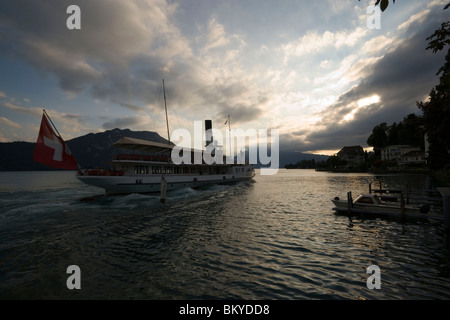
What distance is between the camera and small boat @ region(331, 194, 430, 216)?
15625mm

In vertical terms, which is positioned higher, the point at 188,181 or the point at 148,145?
the point at 148,145

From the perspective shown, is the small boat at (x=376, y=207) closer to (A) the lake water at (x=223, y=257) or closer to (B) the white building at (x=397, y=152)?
(A) the lake water at (x=223, y=257)

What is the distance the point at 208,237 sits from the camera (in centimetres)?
1252

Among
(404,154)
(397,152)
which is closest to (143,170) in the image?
(404,154)

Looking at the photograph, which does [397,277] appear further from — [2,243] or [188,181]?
[188,181]

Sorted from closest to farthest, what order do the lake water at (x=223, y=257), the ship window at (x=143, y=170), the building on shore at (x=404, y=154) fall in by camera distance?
the lake water at (x=223, y=257) → the ship window at (x=143, y=170) → the building on shore at (x=404, y=154)

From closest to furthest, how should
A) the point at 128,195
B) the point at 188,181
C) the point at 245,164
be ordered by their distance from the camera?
1. the point at 128,195
2. the point at 188,181
3. the point at 245,164

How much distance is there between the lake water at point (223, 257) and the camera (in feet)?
22.4

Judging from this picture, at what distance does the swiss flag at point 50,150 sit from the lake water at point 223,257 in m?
5.93

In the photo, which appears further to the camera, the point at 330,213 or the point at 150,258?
the point at 330,213

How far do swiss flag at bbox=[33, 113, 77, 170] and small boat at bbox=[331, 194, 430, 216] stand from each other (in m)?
27.9

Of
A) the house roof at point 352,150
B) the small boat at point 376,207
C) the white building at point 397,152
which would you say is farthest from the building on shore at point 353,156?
the small boat at point 376,207
